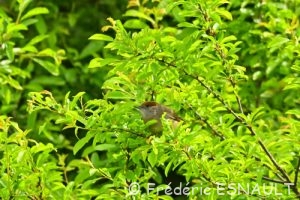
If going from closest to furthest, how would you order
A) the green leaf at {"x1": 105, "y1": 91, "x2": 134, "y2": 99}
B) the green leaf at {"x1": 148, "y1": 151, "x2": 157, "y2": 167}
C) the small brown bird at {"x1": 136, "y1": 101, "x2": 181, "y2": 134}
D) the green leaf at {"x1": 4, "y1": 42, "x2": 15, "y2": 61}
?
the green leaf at {"x1": 148, "y1": 151, "x2": 157, "y2": 167} → the small brown bird at {"x1": 136, "y1": 101, "x2": 181, "y2": 134} → the green leaf at {"x1": 105, "y1": 91, "x2": 134, "y2": 99} → the green leaf at {"x1": 4, "y1": 42, "x2": 15, "y2": 61}

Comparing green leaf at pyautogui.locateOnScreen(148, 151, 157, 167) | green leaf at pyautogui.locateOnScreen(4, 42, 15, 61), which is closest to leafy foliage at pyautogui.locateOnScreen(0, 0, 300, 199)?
green leaf at pyautogui.locateOnScreen(148, 151, 157, 167)

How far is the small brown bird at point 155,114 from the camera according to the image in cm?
290

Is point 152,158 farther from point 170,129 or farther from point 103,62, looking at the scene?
point 103,62

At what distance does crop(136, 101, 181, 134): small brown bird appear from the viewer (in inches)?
114

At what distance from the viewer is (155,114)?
115 inches

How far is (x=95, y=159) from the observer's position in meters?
4.36

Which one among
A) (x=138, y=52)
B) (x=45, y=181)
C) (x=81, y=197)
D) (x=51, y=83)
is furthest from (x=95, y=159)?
(x=138, y=52)

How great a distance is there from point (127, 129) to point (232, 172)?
1.41 ft

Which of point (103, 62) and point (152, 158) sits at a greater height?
point (103, 62)

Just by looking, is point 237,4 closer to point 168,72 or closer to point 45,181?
point 168,72

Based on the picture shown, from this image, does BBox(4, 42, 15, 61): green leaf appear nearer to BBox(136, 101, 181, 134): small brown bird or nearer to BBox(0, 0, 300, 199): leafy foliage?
BBox(0, 0, 300, 199): leafy foliage
